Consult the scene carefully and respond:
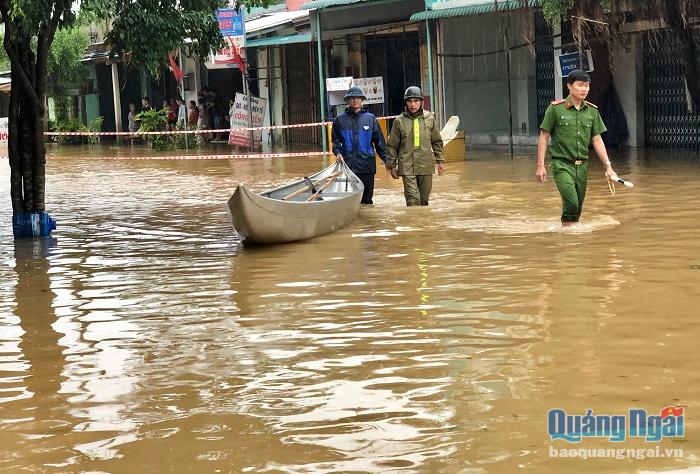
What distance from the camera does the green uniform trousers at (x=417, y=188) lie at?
45.3ft

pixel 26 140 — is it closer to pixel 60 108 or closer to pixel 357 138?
pixel 357 138

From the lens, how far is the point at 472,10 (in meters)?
22.0

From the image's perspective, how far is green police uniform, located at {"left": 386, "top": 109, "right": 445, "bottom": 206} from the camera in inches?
532

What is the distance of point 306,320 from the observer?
315 inches

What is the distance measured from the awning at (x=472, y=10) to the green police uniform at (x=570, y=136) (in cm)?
826

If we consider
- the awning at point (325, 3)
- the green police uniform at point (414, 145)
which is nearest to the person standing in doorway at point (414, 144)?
the green police uniform at point (414, 145)

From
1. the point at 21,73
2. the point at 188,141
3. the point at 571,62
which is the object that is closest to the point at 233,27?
the point at 188,141

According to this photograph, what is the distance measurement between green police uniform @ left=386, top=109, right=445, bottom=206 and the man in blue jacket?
0.36 metres

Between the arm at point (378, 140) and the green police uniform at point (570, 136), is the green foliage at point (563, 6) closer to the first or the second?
the arm at point (378, 140)

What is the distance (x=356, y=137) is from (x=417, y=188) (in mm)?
969

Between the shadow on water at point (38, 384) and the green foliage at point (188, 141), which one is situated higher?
the green foliage at point (188, 141)

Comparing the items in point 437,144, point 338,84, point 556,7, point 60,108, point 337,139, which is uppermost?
point 556,7

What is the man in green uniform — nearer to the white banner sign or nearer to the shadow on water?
the shadow on water

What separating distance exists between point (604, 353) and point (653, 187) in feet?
30.8
